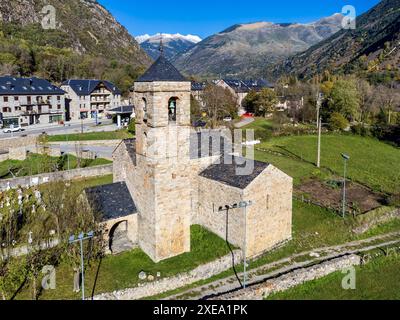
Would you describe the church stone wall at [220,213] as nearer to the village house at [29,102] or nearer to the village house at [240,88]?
the village house at [29,102]

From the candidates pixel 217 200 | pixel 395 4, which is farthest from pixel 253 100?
pixel 395 4

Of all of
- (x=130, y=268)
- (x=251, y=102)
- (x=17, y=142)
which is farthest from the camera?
(x=251, y=102)

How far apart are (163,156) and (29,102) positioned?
174 feet

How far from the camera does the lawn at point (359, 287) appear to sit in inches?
785

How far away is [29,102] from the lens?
65250 millimetres

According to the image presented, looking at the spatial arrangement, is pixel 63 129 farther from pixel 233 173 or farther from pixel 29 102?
pixel 233 173

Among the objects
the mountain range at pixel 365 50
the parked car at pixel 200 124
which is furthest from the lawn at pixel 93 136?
the mountain range at pixel 365 50

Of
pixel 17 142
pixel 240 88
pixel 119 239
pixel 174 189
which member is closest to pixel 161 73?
pixel 174 189

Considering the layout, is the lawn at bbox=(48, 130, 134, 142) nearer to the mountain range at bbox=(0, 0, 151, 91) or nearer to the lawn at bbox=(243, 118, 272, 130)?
the lawn at bbox=(243, 118, 272, 130)

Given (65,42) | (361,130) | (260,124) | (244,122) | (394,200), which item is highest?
(65,42)

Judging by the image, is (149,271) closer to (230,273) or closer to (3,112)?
(230,273)

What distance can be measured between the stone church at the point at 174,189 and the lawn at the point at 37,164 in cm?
1530

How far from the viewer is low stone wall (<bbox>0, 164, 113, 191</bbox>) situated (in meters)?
31.6
